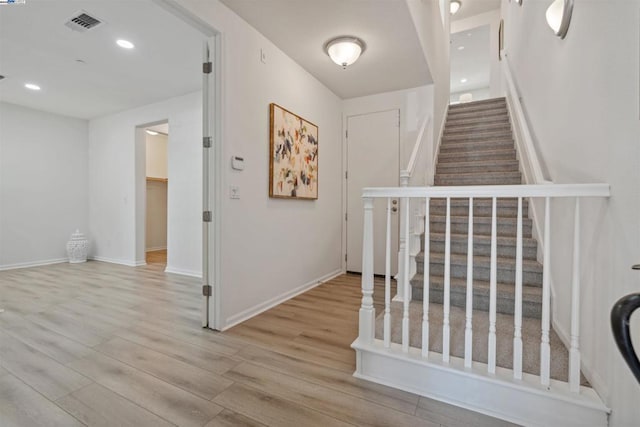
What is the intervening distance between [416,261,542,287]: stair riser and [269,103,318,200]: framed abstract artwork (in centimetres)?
164

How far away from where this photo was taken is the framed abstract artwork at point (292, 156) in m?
2.85

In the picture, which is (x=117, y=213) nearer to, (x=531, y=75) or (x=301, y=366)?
(x=301, y=366)

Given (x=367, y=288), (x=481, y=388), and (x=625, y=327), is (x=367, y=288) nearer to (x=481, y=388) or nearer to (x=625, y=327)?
(x=481, y=388)

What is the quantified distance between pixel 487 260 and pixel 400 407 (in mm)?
1414

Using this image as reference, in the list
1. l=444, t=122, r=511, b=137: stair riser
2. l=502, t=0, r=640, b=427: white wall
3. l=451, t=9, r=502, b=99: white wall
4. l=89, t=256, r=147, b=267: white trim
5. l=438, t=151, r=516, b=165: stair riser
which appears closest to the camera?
l=502, t=0, r=640, b=427: white wall

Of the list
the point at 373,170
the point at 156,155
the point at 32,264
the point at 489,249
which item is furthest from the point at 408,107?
the point at 32,264

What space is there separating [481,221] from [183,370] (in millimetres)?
2686

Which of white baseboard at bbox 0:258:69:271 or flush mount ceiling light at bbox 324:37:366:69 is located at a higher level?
flush mount ceiling light at bbox 324:37:366:69

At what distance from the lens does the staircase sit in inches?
85.4

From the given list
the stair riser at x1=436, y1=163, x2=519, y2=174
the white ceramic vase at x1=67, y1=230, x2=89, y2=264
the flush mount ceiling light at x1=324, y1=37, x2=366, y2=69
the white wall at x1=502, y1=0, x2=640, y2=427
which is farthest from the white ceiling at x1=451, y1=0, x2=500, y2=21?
the white ceramic vase at x1=67, y1=230, x2=89, y2=264

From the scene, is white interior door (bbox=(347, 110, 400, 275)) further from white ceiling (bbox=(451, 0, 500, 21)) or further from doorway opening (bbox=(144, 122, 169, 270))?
white ceiling (bbox=(451, 0, 500, 21))

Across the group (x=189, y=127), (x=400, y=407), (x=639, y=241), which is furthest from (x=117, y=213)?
(x=639, y=241)

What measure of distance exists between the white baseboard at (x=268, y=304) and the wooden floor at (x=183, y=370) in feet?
0.26

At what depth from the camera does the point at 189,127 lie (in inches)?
166
